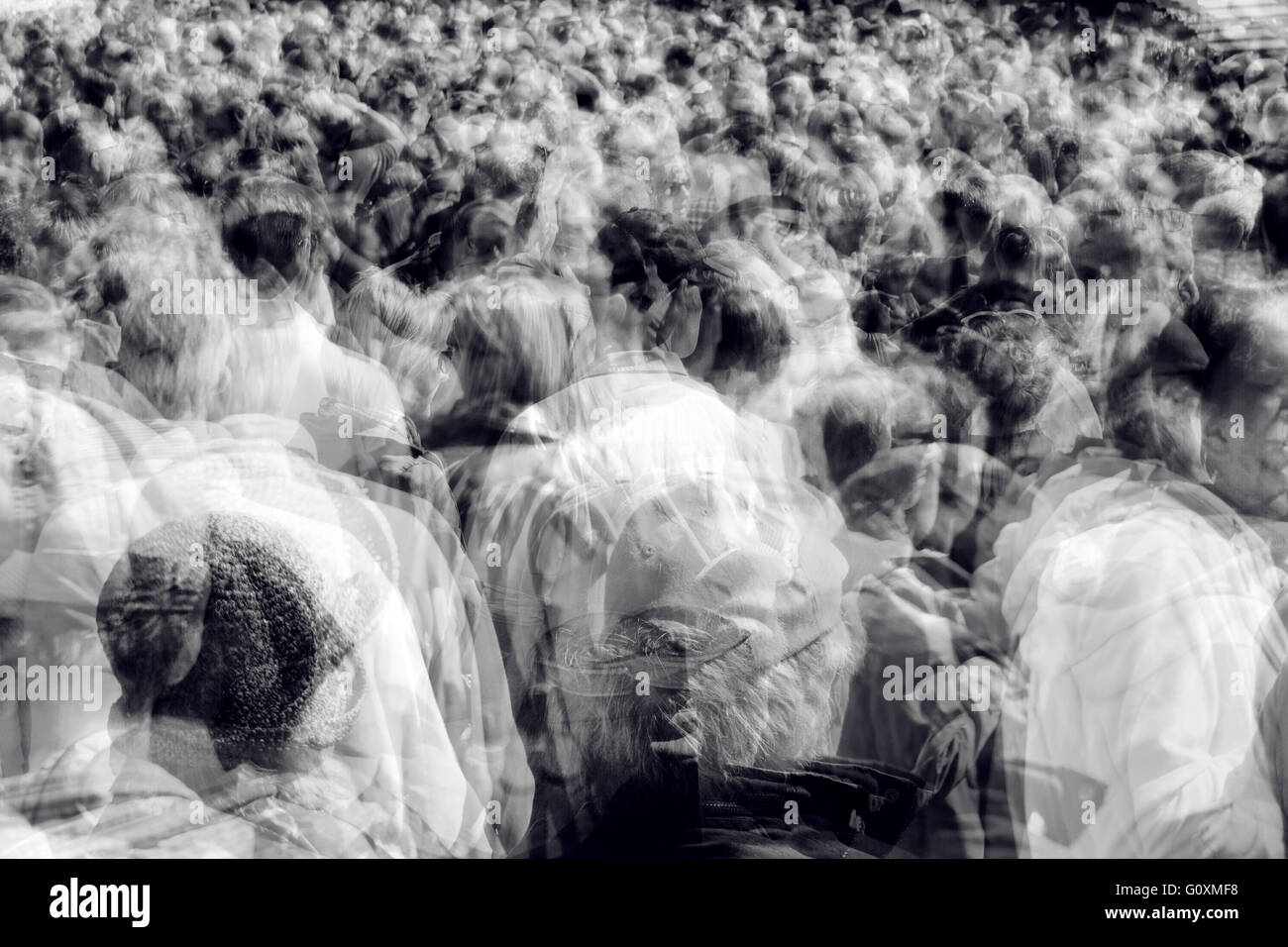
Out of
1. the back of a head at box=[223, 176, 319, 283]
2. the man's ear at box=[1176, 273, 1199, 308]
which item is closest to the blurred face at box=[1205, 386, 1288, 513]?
the man's ear at box=[1176, 273, 1199, 308]

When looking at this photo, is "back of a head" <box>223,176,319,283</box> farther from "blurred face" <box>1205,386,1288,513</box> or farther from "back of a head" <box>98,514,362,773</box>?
"blurred face" <box>1205,386,1288,513</box>

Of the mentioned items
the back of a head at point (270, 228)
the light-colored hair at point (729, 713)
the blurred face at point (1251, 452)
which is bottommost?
the light-colored hair at point (729, 713)

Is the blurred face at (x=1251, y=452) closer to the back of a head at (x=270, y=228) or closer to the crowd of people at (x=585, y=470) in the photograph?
the crowd of people at (x=585, y=470)

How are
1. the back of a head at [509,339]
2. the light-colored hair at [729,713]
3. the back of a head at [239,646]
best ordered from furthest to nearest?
1. the back of a head at [509,339]
2. the light-colored hair at [729,713]
3. the back of a head at [239,646]

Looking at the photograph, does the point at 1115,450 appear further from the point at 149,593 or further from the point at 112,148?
the point at 112,148

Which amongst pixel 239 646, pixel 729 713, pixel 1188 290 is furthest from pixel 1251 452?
pixel 239 646

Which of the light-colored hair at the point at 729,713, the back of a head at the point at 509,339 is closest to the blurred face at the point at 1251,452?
the light-colored hair at the point at 729,713

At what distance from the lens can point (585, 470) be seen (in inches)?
115

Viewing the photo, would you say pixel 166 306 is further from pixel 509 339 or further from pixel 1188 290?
pixel 1188 290

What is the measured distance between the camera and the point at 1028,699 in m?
2.87

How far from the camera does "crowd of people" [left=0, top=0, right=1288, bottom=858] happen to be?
277 centimetres

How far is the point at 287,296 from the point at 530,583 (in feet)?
2.91

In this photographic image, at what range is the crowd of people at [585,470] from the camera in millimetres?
2771
